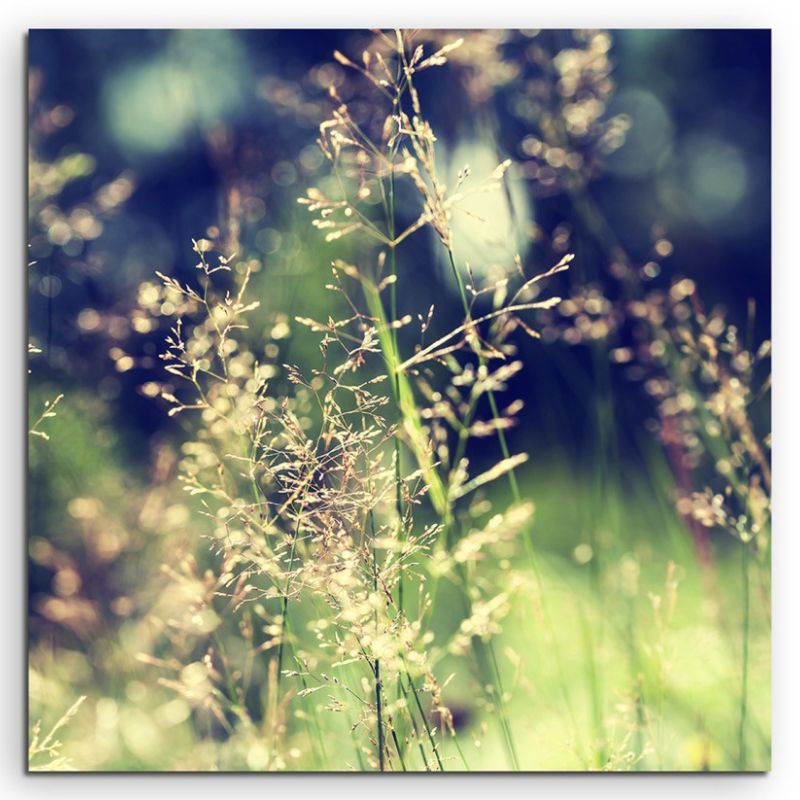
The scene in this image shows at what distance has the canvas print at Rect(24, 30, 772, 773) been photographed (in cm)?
128

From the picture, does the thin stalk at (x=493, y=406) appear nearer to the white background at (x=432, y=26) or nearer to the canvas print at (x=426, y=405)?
the canvas print at (x=426, y=405)

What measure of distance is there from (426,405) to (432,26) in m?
0.62

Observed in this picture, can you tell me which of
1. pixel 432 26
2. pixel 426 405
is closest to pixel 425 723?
pixel 426 405

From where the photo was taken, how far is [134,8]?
4.33 feet

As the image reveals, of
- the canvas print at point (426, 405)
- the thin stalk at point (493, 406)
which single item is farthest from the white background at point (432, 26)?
the thin stalk at point (493, 406)

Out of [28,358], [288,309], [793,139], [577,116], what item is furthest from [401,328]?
[793,139]

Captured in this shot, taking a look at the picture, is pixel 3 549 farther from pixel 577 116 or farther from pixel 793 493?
pixel 793 493

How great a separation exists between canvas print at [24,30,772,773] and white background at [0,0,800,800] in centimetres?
4

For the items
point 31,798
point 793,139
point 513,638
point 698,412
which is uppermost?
point 793,139

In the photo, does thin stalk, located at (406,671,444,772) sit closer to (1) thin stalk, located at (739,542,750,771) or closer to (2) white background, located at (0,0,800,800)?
(2) white background, located at (0,0,800,800)

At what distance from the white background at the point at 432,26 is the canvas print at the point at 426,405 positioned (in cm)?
4

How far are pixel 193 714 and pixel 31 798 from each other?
303mm

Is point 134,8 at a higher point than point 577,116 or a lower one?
higher

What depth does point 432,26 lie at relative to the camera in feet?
4.29
